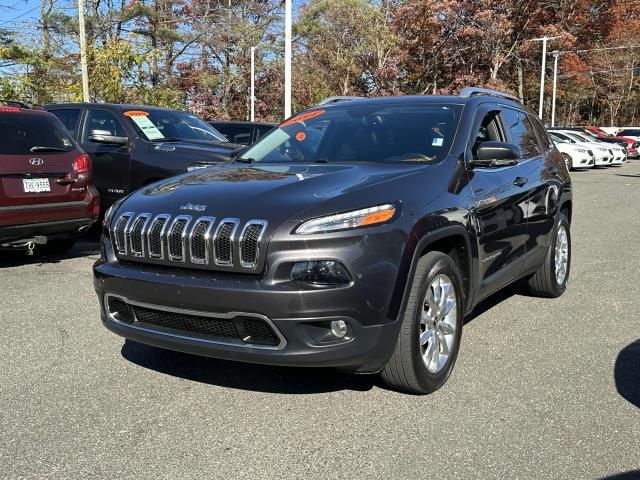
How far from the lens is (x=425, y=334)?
3666 mm

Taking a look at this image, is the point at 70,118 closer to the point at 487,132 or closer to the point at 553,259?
the point at 487,132

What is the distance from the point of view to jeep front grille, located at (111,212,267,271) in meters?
3.19

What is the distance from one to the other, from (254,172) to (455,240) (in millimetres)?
1321

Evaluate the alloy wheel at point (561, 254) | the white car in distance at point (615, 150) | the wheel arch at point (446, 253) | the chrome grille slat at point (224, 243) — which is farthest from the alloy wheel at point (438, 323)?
the white car in distance at point (615, 150)

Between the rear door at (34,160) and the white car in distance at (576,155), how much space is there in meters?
21.0

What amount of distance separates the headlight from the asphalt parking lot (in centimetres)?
103

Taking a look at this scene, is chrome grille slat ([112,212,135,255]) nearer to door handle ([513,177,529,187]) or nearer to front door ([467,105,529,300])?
front door ([467,105,529,300])

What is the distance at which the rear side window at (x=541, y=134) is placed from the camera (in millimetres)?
5887

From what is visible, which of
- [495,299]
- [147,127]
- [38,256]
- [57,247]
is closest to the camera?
[495,299]

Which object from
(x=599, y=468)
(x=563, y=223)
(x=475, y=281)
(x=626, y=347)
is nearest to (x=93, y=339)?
(x=475, y=281)

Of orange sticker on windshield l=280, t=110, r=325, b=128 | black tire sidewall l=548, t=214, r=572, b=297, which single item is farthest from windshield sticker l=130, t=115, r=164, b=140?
black tire sidewall l=548, t=214, r=572, b=297

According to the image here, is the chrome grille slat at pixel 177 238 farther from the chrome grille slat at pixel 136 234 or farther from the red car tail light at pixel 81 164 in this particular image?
the red car tail light at pixel 81 164

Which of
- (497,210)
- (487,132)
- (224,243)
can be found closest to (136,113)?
(487,132)

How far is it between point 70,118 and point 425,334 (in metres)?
7.42
